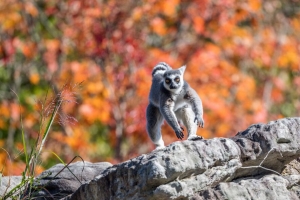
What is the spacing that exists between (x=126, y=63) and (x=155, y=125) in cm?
519

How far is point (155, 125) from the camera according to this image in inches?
257

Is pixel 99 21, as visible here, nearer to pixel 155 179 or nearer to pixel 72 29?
pixel 72 29

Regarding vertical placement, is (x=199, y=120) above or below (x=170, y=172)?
above

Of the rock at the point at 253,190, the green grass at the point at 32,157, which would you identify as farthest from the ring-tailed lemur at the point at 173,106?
the green grass at the point at 32,157

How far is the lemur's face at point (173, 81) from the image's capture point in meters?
6.27

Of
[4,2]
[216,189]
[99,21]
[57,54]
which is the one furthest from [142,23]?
[216,189]

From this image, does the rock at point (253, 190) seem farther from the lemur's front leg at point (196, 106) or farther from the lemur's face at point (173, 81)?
the lemur's face at point (173, 81)

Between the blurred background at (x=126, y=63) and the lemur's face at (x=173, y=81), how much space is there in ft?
15.1

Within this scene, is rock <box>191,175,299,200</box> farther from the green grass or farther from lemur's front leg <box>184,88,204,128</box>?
the green grass

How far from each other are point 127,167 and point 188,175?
Answer: 0.45m

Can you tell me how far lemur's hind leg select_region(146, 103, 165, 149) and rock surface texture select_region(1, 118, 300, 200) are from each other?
1.28 meters

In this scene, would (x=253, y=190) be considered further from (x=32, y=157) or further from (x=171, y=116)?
(x=32, y=157)

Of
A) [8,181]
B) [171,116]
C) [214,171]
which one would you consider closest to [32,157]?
[8,181]

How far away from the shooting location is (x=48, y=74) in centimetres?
1253
